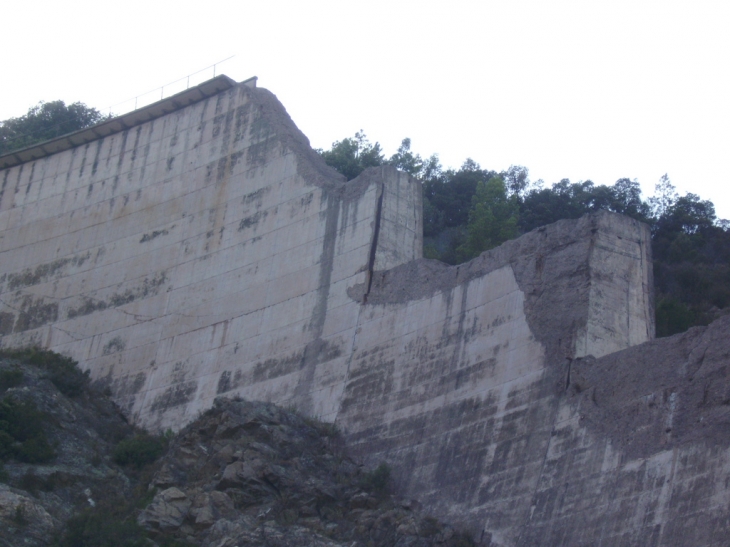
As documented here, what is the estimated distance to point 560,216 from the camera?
4375cm

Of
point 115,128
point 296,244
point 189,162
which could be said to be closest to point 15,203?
point 115,128

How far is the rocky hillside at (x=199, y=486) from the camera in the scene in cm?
1866

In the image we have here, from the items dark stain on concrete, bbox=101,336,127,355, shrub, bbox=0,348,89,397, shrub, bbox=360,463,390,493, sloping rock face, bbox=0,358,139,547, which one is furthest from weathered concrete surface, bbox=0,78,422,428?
shrub, bbox=360,463,390,493

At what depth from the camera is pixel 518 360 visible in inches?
786

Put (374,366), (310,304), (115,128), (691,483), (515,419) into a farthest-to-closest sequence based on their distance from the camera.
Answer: (115,128)
(310,304)
(374,366)
(515,419)
(691,483)

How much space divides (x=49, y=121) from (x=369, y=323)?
1048 inches

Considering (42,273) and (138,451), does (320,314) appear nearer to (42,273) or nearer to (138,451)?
(138,451)

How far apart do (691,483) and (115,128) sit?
18922mm

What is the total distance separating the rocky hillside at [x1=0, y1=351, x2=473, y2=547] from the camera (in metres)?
18.7

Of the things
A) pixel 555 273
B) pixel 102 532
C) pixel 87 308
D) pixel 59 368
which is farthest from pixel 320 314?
pixel 87 308

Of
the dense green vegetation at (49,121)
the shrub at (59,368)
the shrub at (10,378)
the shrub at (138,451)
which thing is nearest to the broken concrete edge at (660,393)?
the shrub at (138,451)

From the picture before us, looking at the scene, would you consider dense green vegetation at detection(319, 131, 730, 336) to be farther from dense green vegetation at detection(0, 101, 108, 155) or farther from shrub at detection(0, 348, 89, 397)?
shrub at detection(0, 348, 89, 397)

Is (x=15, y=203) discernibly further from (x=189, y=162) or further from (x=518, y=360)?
(x=518, y=360)

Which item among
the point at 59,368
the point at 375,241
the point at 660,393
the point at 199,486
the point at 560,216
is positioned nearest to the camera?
the point at 660,393
